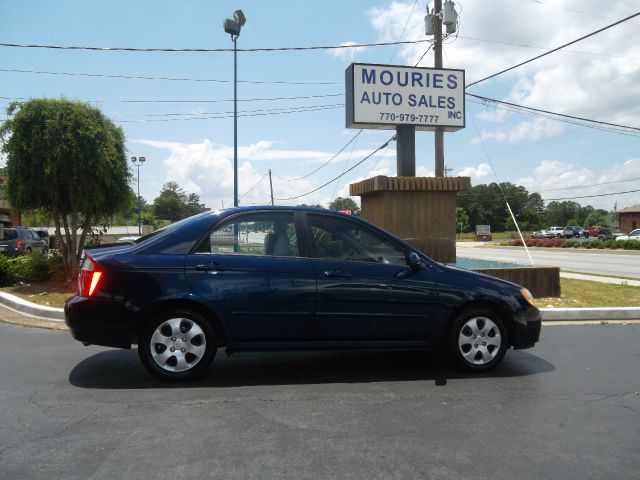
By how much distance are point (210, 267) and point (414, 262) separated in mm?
1881

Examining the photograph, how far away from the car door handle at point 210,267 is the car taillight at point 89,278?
0.85 m

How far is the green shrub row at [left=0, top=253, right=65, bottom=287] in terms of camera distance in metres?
10.7

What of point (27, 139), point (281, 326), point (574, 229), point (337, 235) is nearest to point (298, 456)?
point (281, 326)

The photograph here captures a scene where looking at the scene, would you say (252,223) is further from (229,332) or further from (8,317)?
(8,317)

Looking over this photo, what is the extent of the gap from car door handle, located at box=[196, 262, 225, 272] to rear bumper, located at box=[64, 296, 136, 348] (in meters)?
0.73

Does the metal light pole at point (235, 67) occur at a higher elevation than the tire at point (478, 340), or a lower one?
higher

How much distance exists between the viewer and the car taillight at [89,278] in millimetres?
4566

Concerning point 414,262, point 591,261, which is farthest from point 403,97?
point 591,261

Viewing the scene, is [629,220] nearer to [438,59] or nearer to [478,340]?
[438,59]

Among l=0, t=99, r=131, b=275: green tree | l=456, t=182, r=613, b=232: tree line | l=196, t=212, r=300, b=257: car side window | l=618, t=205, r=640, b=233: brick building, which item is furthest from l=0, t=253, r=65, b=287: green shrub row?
l=456, t=182, r=613, b=232: tree line

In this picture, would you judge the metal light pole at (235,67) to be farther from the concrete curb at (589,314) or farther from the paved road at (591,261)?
the paved road at (591,261)

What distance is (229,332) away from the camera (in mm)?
4668

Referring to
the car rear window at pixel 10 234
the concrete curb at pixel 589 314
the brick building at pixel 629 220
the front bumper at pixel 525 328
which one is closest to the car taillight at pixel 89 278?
the front bumper at pixel 525 328

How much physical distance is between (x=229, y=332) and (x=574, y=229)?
68.1 meters
